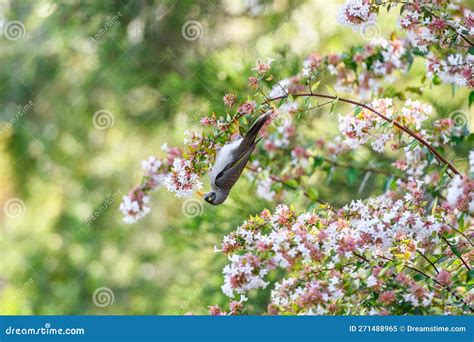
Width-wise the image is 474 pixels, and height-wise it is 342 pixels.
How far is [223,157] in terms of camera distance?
1.15 metres

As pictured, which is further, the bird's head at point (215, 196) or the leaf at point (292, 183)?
the leaf at point (292, 183)

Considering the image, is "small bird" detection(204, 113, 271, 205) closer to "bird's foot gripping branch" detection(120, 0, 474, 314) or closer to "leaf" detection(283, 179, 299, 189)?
"bird's foot gripping branch" detection(120, 0, 474, 314)

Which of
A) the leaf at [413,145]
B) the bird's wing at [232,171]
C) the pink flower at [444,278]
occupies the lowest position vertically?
the pink flower at [444,278]

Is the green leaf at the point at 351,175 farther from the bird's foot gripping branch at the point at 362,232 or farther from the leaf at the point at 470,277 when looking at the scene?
the leaf at the point at 470,277

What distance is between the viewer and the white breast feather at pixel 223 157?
1144 millimetres

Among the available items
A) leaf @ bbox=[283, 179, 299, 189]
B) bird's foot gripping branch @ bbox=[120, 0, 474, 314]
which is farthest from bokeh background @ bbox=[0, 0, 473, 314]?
bird's foot gripping branch @ bbox=[120, 0, 474, 314]

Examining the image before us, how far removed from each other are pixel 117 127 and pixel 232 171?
211cm

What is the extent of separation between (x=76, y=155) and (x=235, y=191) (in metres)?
1.25

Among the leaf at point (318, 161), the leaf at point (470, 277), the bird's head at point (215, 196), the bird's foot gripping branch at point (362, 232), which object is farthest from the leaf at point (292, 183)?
the leaf at point (470, 277)

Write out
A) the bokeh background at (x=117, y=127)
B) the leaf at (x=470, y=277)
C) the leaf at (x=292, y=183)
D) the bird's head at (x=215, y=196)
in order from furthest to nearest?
the bokeh background at (x=117, y=127) < the leaf at (x=292, y=183) < the bird's head at (x=215, y=196) < the leaf at (x=470, y=277)

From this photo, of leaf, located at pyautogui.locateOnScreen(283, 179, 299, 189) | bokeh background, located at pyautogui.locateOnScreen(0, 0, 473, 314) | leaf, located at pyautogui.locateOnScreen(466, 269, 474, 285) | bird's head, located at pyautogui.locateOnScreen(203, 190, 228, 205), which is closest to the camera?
leaf, located at pyautogui.locateOnScreen(466, 269, 474, 285)

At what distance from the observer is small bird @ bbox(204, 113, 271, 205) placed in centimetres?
113

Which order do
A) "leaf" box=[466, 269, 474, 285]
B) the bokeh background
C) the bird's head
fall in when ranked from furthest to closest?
the bokeh background, the bird's head, "leaf" box=[466, 269, 474, 285]

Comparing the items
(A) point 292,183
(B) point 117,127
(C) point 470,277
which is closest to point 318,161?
(A) point 292,183
